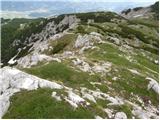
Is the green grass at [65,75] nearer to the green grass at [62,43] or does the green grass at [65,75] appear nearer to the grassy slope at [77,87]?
the grassy slope at [77,87]

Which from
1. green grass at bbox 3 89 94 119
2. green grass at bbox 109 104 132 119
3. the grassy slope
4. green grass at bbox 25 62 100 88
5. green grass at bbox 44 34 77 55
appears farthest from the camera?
green grass at bbox 44 34 77 55

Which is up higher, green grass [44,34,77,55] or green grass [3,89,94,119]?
green grass [3,89,94,119]

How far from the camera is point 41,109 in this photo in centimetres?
3141

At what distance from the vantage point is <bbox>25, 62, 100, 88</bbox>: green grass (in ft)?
138

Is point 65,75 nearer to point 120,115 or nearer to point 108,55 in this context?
point 120,115

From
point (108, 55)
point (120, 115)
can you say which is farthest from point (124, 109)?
point (108, 55)

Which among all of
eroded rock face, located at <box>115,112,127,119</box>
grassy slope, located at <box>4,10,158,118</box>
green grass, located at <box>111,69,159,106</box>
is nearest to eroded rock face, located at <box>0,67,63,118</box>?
grassy slope, located at <box>4,10,158,118</box>

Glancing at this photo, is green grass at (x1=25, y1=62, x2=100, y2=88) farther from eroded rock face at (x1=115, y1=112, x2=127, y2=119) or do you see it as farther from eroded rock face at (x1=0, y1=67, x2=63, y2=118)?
eroded rock face at (x1=115, y1=112, x2=127, y2=119)

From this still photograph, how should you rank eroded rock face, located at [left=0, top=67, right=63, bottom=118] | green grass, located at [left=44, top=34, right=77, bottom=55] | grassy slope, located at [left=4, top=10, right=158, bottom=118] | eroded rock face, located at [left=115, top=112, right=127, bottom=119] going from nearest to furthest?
grassy slope, located at [left=4, top=10, right=158, bottom=118] → eroded rock face, located at [left=115, top=112, right=127, bottom=119] → eroded rock face, located at [left=0, top=67, right=63, bottom=118] → green grass, located at [left=44, top=34, right=77, bottom=55]

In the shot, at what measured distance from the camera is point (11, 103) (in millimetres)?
33344

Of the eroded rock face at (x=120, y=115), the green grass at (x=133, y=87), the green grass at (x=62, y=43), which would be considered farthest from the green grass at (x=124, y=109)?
the green grass at (x=62, y=43)

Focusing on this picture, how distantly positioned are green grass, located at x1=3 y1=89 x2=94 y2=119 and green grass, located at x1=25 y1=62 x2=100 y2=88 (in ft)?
27.1

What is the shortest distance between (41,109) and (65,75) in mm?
12622

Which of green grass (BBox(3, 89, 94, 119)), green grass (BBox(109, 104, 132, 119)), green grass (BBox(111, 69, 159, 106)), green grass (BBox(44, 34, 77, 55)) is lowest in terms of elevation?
green grass (BBox(44, 34, 77, 55))
